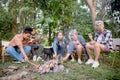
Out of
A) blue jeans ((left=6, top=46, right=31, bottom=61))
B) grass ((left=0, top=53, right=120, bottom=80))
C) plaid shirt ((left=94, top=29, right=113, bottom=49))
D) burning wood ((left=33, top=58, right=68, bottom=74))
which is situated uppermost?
plaid shirt ((left=94, top=29, right=113, bottom=49))

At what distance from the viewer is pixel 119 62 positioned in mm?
6965

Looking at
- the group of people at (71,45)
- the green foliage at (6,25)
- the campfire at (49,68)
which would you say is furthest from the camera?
the green foliage at (6,25)

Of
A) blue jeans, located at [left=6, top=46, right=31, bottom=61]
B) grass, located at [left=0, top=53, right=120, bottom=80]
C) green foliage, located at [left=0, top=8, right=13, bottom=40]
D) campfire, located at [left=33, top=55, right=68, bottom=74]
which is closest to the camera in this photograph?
grass, located at [left=0, top=53, right=120, bottom=80]

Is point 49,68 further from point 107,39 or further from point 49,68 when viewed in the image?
point 107,39

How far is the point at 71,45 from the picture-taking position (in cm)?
664

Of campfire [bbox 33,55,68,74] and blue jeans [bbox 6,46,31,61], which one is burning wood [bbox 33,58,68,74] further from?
blue jeans [bbox 6,46,31,61]

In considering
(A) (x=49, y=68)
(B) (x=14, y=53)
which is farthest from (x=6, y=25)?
(A) (x=49, y=68)

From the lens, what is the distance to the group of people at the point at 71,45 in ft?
20.3

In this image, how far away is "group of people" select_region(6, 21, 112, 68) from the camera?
6.19m

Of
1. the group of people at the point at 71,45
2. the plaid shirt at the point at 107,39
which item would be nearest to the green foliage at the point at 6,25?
the group of people at the point at 71,45

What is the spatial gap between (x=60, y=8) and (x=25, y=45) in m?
2.70

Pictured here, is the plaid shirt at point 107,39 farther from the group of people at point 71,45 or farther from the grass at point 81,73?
the grass at point 81,73

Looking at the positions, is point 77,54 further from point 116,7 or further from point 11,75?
point 116,7

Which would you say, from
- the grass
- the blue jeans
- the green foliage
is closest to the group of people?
the blue jeans
